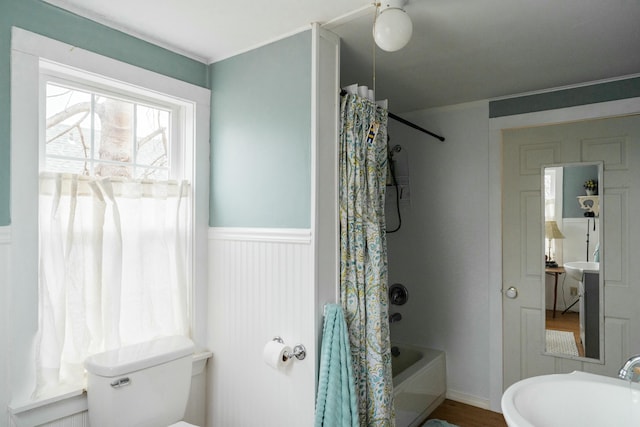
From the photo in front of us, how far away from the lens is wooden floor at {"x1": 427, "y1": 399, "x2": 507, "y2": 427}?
2762 mm

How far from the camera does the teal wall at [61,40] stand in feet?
5.24

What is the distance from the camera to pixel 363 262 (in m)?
2.05

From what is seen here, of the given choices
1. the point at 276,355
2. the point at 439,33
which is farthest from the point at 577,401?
A: the point at 439,33

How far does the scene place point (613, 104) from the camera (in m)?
2.57

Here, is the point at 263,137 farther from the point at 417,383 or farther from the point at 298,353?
the point at 417,383

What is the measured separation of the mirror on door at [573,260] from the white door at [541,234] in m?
0.04

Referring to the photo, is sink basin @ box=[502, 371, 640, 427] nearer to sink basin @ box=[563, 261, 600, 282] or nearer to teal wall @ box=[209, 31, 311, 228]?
teal wall @ box=[209, 31, 311, 228]

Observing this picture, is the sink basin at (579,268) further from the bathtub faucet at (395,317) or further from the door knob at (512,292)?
the bathtub faucet at (395,317)

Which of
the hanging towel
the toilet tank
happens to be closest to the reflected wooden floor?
the hanging towel

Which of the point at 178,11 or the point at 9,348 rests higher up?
the point at 178,11

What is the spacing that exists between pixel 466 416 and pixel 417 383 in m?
0.51

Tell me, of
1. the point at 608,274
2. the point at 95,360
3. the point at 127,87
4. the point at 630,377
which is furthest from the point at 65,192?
the point at 608,274

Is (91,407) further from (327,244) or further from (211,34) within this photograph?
(211,34)

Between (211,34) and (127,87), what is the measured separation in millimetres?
509
